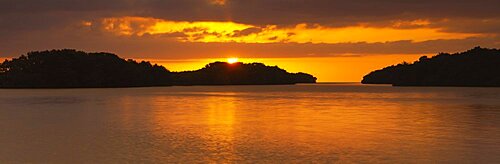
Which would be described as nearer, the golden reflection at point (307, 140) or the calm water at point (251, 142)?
the calm water at point (251, 142)

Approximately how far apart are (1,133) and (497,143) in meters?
30.2

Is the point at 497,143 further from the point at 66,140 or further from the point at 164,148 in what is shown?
the point at 66,140

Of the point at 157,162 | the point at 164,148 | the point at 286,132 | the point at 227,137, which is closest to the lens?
the point at 157,162

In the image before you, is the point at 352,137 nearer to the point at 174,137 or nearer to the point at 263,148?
the point at 263,148

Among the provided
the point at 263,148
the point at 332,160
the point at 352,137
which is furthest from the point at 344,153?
the point at 352,137

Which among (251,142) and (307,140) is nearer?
(251,142)

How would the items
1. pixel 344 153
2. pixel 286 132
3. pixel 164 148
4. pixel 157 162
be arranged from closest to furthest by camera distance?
pixel 157 162 < pixel 344 153 < pixel 164 148 < pixel 286 132

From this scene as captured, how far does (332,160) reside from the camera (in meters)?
24.6

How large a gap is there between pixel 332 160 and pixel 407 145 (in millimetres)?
6947

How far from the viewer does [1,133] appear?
3644 centimetres

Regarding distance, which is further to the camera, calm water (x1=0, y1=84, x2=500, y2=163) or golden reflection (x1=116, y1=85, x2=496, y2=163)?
golden reflection (x1=116, y1=85, x2=496, y2=163)

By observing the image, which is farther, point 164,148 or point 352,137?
point 352,137

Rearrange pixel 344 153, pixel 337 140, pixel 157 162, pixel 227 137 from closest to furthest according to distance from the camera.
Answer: pixel 157 162, pixel 344 153, pixel 337 140, pixel 227 137

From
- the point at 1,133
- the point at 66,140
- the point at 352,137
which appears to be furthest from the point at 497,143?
the point at 1,133
